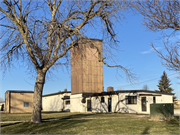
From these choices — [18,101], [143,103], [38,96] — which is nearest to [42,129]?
[38,96]

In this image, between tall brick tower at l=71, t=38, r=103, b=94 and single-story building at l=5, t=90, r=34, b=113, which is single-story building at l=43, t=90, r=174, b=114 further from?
single-story building at l=5, t=90, r=34, b=113

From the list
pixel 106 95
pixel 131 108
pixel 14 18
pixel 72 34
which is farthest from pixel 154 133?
pixel 106 95

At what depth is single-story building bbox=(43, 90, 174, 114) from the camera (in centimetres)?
2894

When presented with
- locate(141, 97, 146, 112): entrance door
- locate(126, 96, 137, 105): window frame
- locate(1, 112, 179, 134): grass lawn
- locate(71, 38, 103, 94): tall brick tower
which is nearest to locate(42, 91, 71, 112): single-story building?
locate(71, 38, 103, 94): tall brick tower

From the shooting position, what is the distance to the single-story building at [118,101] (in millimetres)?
28938

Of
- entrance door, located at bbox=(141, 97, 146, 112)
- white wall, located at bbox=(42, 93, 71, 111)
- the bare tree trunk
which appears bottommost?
white wall, located at bbox=(42, 93, 71, 111)

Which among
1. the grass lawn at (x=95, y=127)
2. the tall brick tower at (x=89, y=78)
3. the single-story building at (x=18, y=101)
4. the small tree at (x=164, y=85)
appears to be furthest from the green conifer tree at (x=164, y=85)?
the grass lawn at (x=95, y=127)

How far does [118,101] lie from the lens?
29.9 m

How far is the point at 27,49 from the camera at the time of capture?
12.8 meters

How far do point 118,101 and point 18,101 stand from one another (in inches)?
673

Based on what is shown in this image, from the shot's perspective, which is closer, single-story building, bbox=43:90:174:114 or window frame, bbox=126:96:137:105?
single-story building, bbox=43:90:174:114

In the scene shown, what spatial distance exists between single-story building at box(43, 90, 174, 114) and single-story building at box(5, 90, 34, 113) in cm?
821

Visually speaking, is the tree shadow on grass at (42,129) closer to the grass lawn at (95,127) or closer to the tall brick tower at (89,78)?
the grass lawn at (95,127)

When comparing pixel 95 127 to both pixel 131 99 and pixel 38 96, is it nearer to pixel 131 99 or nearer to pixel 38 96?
pixel 38 96
